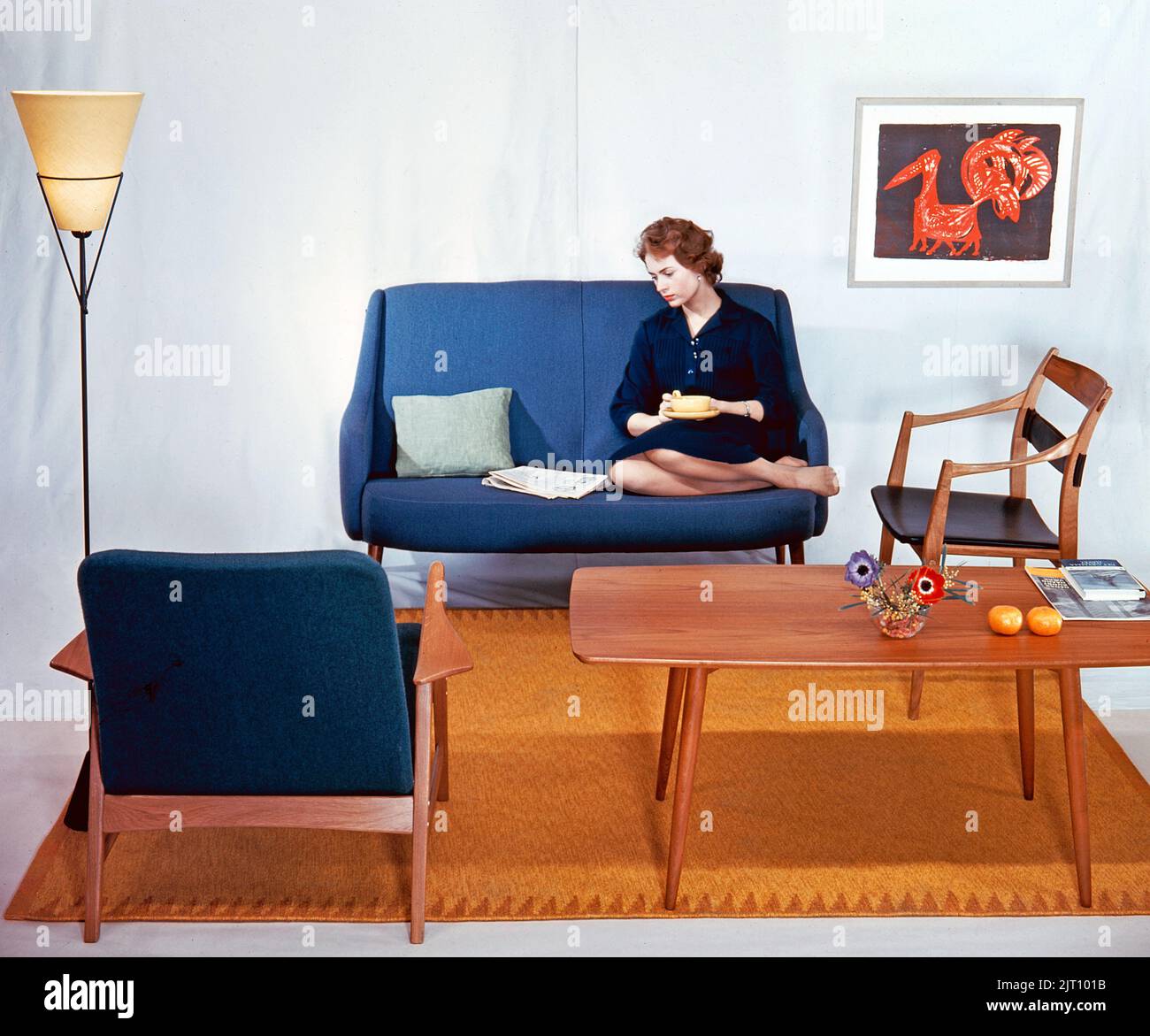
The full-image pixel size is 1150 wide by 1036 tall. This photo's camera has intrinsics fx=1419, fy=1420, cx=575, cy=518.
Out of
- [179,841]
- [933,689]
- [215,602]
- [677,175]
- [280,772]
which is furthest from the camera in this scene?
[677,175]

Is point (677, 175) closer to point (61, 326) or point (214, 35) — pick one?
point (214, 35)

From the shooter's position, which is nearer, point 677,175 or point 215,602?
point 215,602

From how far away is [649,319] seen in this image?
4.79 m

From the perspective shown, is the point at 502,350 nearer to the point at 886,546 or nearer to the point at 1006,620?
the point at 886,546

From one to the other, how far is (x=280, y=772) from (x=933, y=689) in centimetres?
216

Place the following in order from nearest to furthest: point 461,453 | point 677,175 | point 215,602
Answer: point 215,602 → point 461,453 → point 677,175

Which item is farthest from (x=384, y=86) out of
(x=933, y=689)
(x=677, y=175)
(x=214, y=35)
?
(x=933, y=689)

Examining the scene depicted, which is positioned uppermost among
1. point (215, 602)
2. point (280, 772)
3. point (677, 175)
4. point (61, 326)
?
point (677, 175)

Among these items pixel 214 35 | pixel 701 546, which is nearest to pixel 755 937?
pixel 701 546

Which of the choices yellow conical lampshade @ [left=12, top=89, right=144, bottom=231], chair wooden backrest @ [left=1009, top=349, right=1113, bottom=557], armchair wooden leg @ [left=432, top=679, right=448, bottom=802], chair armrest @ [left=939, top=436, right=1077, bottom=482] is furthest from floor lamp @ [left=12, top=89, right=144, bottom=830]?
chair wooden backrest @ [left=1009, top=349, right=1113, bottom=557]

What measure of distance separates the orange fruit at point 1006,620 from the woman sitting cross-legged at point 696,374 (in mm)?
1510

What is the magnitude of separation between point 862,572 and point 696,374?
1.76 metres

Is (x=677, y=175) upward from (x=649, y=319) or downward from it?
upward

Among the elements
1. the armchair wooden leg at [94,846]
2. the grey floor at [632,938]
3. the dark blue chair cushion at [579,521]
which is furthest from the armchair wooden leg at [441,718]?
the dark blue chair cushion at [579,521]
